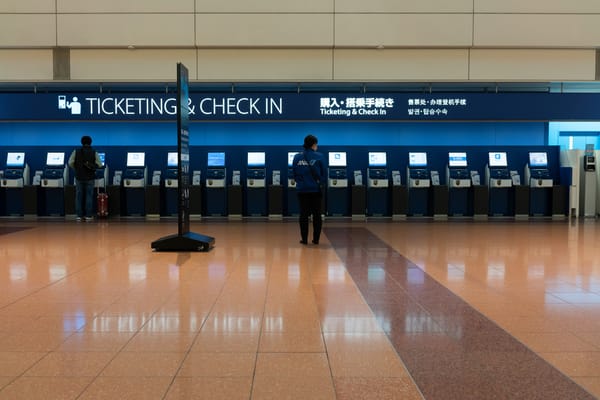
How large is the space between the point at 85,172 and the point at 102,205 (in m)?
0.95

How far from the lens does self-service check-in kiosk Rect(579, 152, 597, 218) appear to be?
12570 mm

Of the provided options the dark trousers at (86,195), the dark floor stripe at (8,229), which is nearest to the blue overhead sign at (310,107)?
the dark trousers at (86,195)

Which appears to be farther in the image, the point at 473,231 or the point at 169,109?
the point at 169,109

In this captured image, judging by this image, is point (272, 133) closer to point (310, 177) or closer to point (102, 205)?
point (102, 205)

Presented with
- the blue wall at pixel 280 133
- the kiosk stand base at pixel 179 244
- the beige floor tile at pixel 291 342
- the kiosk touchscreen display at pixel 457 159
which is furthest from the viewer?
the blue wall at pixel 280 133

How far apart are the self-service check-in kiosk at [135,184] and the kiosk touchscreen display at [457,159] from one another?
21.9 feet

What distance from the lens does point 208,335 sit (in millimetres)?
3715

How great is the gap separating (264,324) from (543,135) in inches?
455

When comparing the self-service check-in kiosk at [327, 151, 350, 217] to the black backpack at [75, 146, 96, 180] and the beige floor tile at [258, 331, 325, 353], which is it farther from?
the beige floor tile at [258, 331, 325, 353]

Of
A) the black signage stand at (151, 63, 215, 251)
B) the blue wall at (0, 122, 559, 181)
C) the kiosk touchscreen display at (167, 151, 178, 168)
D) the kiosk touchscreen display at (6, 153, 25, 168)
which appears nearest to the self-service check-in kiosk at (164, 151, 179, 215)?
the kiosk touchscreen display at (167, 151, 178, 168)

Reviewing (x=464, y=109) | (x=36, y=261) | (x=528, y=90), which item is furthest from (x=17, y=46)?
(x=528, y=90)

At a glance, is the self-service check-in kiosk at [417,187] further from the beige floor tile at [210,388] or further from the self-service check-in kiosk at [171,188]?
the beige floor tile at [210,388]

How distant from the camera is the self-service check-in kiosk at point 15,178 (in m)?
12.4
